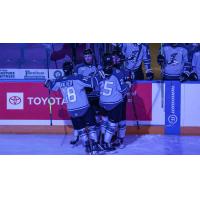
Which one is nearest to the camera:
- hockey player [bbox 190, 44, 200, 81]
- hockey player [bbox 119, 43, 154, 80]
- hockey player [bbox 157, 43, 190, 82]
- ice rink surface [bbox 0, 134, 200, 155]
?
ice rink surface [bbox 0, 134, 200, 155]

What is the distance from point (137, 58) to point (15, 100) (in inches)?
88.1

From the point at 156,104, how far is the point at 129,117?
466 mm

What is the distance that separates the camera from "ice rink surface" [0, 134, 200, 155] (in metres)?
6.30

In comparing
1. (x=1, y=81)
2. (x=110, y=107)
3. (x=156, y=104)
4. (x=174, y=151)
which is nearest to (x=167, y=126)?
(x=156, y=104)

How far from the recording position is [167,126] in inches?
281

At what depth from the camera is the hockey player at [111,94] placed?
243 inches

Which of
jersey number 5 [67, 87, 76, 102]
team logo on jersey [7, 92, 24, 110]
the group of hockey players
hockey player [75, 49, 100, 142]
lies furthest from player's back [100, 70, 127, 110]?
team logo on jersey [7, 92, 24, 110]

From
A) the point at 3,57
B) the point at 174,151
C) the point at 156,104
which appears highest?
the point at 3,57

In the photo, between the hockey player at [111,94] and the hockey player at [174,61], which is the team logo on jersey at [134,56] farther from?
the hockey player at [111,94]

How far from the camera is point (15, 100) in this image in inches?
284

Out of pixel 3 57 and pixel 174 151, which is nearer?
pixel 174 151

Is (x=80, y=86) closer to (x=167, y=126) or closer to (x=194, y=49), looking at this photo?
(x=167, y=126)

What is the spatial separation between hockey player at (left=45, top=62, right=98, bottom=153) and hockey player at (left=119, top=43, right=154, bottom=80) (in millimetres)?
1852

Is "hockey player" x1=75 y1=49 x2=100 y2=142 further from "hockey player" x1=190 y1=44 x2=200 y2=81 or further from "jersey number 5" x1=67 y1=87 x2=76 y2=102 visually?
"hockey player" x1=190 y1=44 x2=200 y2=81
